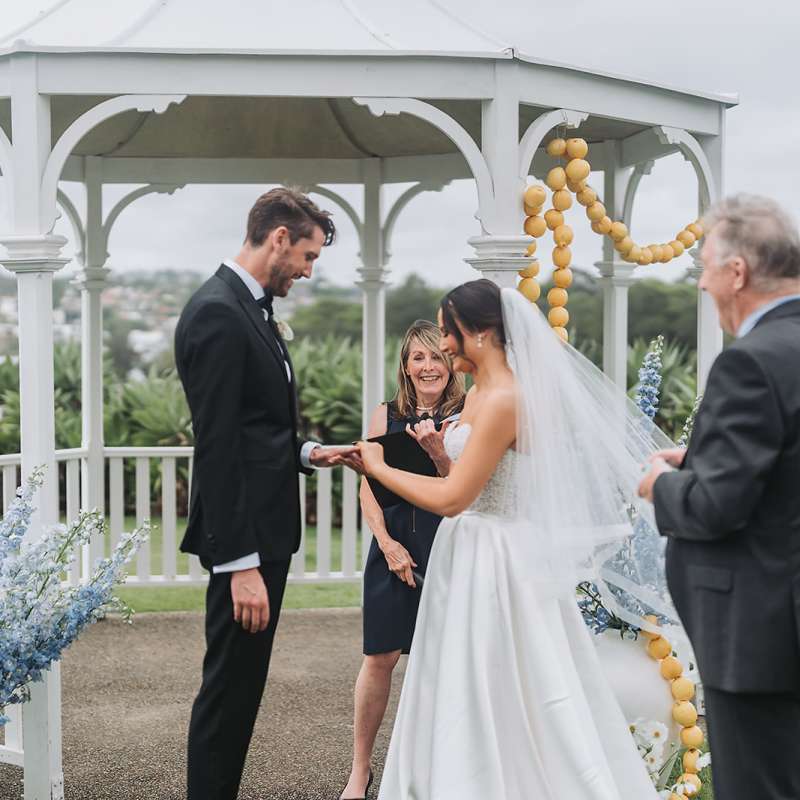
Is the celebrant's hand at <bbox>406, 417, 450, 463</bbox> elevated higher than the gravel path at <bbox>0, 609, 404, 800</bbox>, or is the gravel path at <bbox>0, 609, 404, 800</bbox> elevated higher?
the celebrant's hand at <bbox>406, 417, 450, 463</bbox>

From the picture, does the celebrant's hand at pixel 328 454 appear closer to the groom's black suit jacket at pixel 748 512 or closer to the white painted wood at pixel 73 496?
the groom's black suit jacket at pixel 748 512

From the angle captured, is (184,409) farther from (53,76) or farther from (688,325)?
(688,325)

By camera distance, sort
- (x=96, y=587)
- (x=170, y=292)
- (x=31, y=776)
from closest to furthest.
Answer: (x=96, y=587), (x=31, y=776), (x=170, y=292)

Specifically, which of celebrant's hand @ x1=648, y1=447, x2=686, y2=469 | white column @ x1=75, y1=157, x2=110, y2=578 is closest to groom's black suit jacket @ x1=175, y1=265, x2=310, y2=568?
celebrant's hand @ x1=648, y1=447, x2=686, y2=469

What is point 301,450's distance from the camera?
399cm

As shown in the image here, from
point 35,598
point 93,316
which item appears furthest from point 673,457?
point 93,316

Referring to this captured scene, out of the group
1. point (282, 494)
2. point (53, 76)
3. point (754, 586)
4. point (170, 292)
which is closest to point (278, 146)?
point (53, 76)

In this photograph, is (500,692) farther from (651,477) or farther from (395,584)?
(651,477)

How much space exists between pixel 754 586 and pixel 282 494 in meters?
1.53

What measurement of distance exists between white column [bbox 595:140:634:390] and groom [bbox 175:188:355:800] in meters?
3.11

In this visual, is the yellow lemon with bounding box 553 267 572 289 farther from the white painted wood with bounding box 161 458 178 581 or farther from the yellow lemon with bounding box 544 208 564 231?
the white painted wood with bounding box 161 458 178 581

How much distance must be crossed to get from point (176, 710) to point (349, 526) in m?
2.52

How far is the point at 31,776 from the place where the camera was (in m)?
4.62

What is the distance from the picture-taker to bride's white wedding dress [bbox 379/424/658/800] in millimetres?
3633
